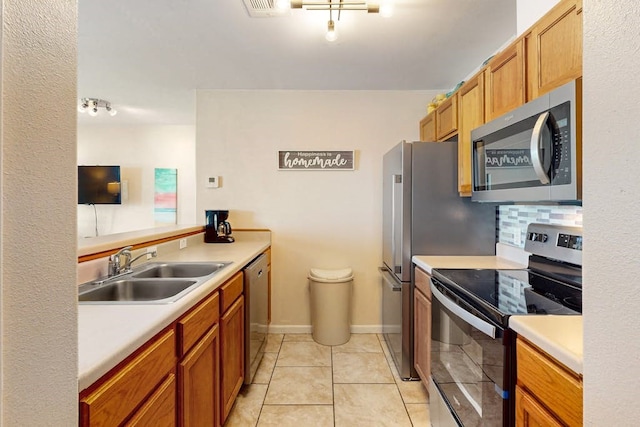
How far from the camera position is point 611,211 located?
576 millimetres

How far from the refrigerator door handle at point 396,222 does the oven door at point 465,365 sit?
564 millimetres

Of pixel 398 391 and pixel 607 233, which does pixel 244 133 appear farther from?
pixel 607 233

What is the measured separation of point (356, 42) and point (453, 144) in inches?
37.8

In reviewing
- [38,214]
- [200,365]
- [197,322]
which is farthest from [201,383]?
[38,214]

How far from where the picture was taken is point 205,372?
1292mm

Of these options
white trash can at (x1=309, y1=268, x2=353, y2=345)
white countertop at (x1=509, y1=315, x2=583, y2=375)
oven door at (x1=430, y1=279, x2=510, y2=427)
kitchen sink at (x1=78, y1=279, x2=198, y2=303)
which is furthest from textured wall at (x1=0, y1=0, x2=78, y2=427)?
white trash can at (x1=309, y1=268, x2=353, y2=345)

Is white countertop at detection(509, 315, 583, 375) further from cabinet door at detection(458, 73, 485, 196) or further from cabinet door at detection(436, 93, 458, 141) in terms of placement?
cabinet door at detection(436, 93, 458, 141)

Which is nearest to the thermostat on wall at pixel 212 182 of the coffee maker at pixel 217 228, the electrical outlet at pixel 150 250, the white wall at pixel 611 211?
the coffee maker at pixel 217 228

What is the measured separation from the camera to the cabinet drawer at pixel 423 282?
5.97ft

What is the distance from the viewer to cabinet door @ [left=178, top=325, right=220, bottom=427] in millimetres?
1092

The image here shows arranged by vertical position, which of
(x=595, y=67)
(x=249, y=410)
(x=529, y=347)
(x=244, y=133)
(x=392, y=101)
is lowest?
(x=249, y=410)

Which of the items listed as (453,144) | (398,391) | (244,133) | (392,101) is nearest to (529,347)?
(398,391)

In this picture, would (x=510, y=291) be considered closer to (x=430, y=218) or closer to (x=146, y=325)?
(x=430, y=218)

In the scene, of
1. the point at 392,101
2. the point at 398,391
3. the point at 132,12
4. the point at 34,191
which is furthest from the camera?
the point at 392,101
